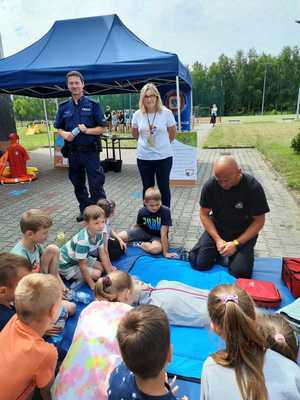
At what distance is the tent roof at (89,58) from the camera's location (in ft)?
19.3

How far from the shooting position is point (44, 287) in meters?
1.68

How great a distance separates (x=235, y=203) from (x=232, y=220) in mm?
195

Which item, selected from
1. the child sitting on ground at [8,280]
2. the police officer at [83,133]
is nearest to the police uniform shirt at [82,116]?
the police officer at [83,133]

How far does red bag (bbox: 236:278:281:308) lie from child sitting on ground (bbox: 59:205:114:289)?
51.1 inches

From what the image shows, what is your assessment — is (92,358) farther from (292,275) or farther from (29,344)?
(292,275)

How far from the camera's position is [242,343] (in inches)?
53.6

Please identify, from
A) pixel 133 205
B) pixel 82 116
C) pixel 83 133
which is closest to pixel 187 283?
pixel 83 133

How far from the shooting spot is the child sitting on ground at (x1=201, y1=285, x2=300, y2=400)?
1.29 metres

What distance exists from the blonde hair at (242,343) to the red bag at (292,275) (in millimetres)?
1488

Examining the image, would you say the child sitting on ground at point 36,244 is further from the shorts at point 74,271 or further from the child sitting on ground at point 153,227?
the child sitting on ground at point 153,227

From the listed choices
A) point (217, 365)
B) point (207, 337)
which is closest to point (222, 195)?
point (207, 337)

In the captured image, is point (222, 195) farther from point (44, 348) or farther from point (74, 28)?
point (74, 28)

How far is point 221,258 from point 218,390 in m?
2.12

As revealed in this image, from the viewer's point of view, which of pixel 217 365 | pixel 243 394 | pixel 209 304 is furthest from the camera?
pixel 209 304
